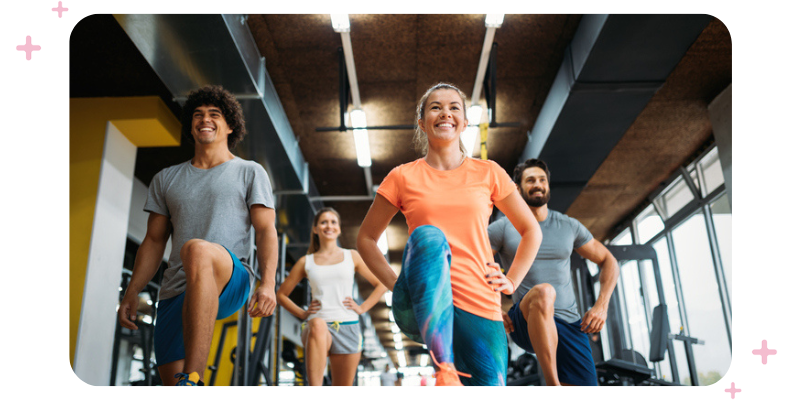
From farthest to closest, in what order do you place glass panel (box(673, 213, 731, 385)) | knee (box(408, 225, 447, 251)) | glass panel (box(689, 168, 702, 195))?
glass panel (box(689, 168, 702, 195)) → glass panel (box(673, 213, 731, 385)) → knee (box(408, 225, 447, 251))

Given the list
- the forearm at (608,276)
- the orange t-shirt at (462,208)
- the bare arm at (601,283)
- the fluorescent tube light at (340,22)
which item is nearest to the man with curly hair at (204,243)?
the orange t-shirt at (462,208)

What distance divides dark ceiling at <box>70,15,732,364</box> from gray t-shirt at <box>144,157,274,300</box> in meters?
2.13

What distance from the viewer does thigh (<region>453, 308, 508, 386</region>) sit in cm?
142

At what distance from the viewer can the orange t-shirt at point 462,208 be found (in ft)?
4.85

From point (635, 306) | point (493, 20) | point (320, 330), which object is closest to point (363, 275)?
point (320, 330)

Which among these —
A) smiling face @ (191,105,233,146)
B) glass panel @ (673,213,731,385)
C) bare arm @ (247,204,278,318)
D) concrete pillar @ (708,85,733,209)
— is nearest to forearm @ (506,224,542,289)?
bare arm @ (247,204,278,318)

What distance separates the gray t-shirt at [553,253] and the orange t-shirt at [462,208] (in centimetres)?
86

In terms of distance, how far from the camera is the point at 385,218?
1.72m

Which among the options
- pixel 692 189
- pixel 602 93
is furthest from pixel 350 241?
pixel 602 93

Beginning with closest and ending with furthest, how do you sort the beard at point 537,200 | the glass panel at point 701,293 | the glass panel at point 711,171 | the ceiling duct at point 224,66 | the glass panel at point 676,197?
the beard at point 537,200 → the ceiling duct at point 224,66 → the glass panel at point 701,293 → the glass panel at point 711,171 → the glass panel at point 676,197

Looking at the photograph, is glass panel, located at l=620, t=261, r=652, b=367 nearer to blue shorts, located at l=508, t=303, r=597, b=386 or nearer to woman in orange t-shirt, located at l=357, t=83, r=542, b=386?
blue shorts, located at l=508, t=303, r=597, b=386

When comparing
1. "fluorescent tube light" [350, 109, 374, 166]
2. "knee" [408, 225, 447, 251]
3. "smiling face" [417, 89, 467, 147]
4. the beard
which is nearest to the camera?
"knee" [408, 225, 447, 251]

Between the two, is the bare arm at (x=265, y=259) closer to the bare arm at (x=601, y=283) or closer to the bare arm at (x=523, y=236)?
the bare arm at (x=523, y=236)
